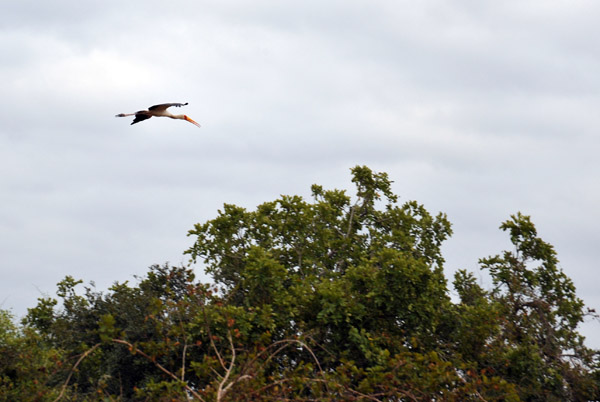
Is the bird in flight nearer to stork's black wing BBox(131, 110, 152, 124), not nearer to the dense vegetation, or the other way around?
stork's black wing BBox(131, 110, 152, 124)

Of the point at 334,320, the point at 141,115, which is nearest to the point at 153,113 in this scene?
the point at 141,115

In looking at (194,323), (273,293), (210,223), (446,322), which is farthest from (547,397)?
(210,223)

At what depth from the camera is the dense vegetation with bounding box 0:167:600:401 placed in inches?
587

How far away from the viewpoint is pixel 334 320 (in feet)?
57.9

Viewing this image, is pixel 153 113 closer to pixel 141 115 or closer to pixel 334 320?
pixel 141 115

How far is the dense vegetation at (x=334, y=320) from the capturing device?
1492 cm

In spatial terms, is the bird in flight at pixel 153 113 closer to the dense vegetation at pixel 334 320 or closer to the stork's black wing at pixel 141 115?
the stork's black wing at pixel 141 115

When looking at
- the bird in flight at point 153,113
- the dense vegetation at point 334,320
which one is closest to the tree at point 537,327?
the dense vegetation at point 334,320

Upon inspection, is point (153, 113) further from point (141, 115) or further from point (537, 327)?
point (537, 327)

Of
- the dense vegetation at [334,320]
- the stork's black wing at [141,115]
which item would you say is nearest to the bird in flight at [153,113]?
the stork's black wing at [141,115]

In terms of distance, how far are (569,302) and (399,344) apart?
5859mm

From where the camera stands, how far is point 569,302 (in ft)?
68.8

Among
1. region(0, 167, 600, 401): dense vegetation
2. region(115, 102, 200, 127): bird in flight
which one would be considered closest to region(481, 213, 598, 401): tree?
region(0, 167, 600, 401): dense vegetation

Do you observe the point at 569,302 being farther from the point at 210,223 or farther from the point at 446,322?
the point at 210,223
